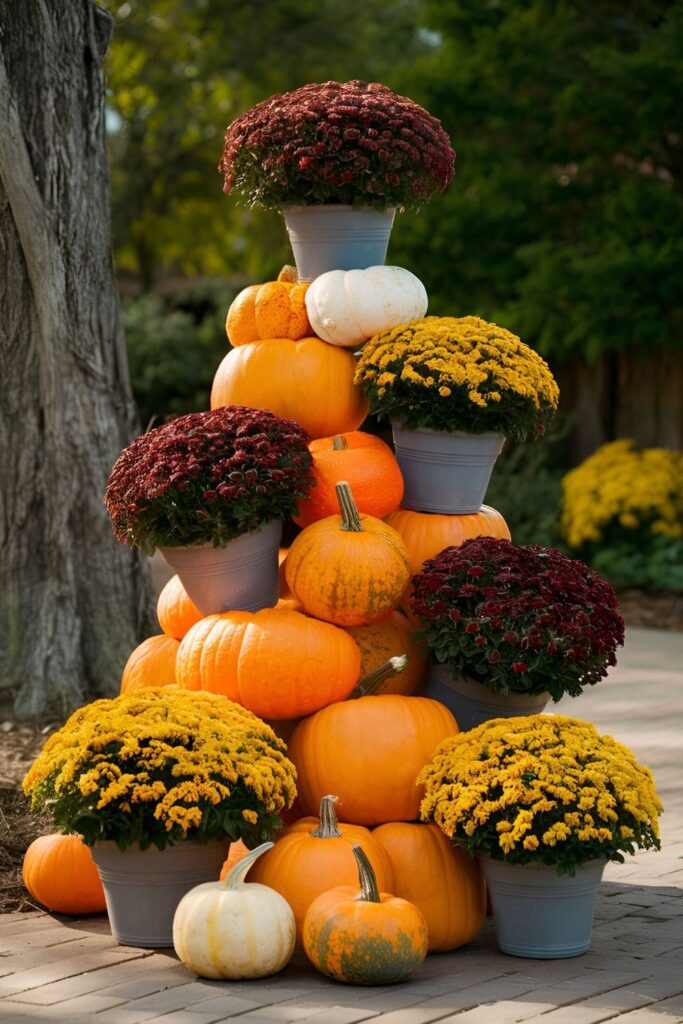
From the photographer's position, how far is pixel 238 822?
3674mm

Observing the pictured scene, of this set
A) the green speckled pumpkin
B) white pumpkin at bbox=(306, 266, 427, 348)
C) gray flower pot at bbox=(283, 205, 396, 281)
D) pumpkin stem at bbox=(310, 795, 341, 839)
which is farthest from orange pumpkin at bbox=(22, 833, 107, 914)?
gray flower pot at bbox=(283, 205, 396, 281)

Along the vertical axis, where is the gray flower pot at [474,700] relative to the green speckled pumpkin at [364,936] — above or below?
above

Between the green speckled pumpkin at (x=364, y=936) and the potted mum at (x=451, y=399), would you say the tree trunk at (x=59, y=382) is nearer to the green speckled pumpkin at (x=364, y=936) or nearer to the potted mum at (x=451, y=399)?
the potted mum at (x=451, y=399)

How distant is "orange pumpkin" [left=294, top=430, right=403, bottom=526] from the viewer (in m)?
4.39

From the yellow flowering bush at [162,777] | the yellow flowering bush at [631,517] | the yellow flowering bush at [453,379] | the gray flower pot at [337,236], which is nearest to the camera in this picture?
the yellow flowering bush at [162,777]

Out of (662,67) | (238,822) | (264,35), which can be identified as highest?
(264,35)

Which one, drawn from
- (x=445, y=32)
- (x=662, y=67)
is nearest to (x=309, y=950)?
(x=662, y=67)

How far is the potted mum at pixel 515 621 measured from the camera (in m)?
3.99

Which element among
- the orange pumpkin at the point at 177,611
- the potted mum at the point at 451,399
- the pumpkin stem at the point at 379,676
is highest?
the potted mum at the point at 451,399

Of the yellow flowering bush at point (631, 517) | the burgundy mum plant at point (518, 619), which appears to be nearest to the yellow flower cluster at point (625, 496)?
the yellow flowering bush at point (631, 517)

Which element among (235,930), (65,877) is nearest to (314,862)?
(235,930)

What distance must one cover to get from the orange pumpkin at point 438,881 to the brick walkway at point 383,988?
0.07 meters

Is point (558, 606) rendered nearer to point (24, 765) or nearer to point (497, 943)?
point (497, 943)

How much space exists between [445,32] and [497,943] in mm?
10140
